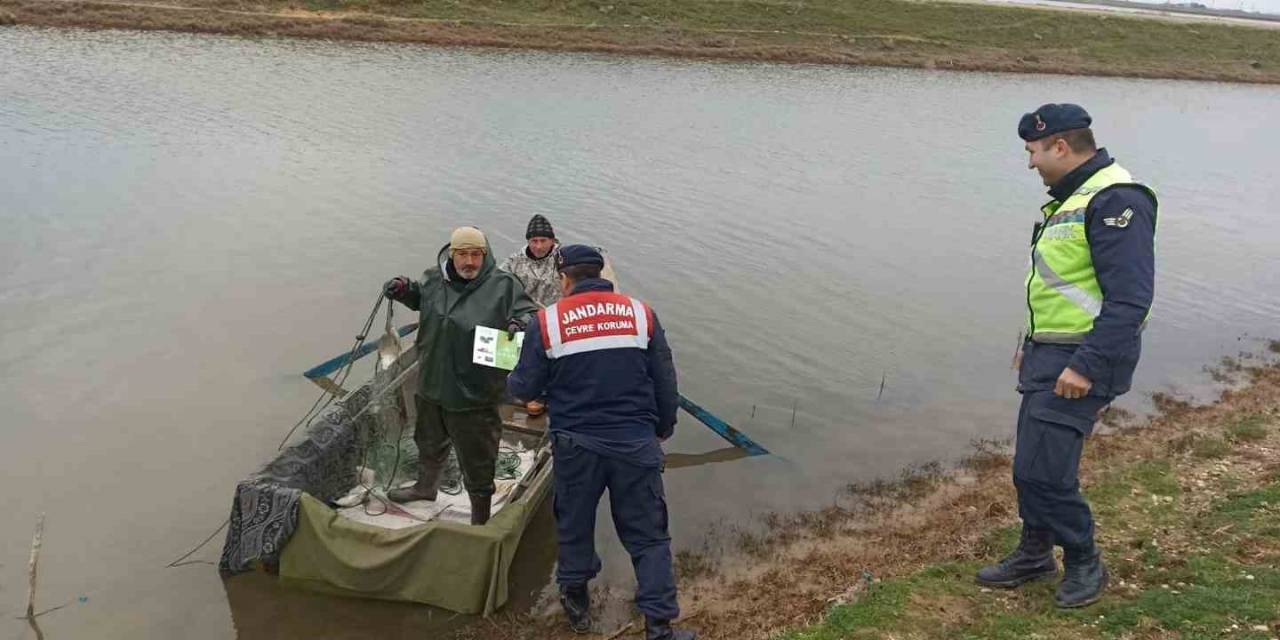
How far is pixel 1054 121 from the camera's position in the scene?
168 inches

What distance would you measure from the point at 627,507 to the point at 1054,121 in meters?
2.93

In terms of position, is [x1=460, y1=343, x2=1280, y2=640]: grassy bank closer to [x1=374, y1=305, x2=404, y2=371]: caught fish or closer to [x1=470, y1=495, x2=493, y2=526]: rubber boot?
[x1=470, y1=495, x2=493, y2=526]: rubber boot

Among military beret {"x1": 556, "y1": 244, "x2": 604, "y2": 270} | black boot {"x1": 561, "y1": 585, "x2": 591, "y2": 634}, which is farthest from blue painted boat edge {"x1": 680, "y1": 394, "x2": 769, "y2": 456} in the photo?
military beret {"x1": 556, "y1": 244, "x2": 604, "y2": 270}

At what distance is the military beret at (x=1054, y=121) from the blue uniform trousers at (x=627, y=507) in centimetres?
257

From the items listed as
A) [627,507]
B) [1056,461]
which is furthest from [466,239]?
[1056,461]

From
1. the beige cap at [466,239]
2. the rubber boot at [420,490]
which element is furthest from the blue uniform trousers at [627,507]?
the rubber boot at [420,490]

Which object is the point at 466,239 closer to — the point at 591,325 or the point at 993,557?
the point at 591,325

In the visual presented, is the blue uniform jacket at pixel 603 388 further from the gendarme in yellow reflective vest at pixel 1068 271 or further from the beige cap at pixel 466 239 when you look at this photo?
the gendarme in yellow reflective vest at pixel 1068 271

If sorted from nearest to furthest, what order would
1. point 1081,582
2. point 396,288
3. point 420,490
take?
point 1081,582 → point 396,288 → point 420,490

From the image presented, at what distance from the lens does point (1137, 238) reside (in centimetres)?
396

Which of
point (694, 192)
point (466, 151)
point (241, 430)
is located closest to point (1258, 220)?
point (694, 192)

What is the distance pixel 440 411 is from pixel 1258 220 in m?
20.0

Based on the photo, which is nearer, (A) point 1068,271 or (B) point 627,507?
(A) point 1068,271

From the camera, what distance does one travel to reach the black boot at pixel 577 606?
5.54 metres
